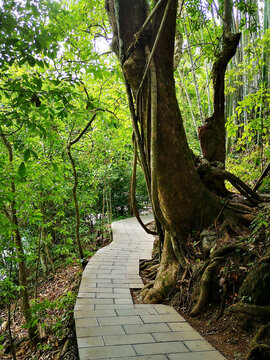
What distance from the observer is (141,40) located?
333 centimetres

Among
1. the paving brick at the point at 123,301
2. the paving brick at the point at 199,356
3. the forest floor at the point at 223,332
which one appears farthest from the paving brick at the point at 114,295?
the paving brick at the point at 199,356

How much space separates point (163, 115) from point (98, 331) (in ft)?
8.00

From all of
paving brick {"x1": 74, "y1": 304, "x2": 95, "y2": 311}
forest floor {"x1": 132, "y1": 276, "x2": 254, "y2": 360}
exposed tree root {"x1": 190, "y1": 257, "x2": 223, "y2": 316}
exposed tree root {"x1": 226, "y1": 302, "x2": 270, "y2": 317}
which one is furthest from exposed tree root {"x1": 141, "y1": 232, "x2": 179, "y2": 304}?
exposed tree root {"x1": 226, "y1": 302, "x2": 270, "y2": 317}

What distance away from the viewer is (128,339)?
2.24 metres

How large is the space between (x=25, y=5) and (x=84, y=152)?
533cm

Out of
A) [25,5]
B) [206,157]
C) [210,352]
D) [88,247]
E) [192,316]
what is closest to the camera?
[210,352]

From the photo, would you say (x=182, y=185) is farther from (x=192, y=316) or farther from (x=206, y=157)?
(x=192, y=316)

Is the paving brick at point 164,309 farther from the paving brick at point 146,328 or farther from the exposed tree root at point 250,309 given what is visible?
the exposed tree root at point 250,309

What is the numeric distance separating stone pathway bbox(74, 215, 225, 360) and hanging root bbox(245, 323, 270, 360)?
264mm

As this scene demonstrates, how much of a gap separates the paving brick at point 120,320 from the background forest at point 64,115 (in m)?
0.94

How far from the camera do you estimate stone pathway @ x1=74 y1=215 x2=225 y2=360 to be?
6.67 ft

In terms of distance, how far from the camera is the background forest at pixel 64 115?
2311 millimetres

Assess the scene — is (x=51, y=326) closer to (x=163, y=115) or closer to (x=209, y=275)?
(x=209, y=275)

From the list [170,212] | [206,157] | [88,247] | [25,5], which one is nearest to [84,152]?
[88,247]
